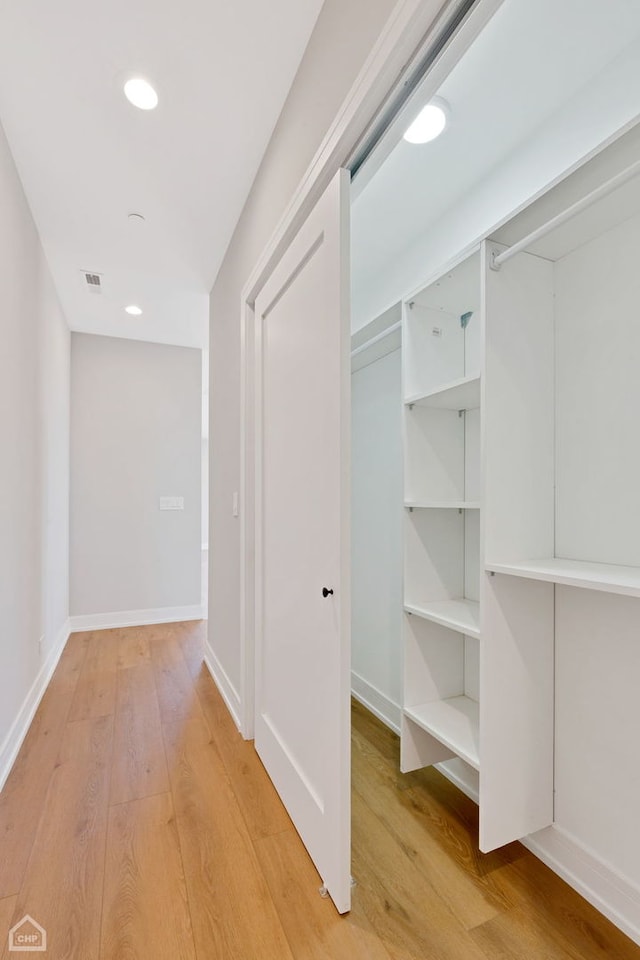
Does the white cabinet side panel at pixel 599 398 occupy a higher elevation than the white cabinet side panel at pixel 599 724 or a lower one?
higher

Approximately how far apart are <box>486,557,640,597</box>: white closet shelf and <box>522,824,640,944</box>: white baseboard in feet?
2.76

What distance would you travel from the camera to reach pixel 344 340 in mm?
1260

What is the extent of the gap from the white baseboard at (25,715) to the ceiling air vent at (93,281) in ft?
8.64

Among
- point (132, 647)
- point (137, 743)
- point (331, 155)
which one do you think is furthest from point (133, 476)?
point (331, 155)

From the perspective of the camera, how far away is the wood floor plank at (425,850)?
1.28m

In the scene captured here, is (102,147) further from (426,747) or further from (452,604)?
(426,747)

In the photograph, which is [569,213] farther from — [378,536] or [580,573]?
[378,536]

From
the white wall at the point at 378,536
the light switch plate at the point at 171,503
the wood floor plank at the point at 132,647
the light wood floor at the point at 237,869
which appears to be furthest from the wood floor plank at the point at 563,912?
the light switch plate at the point at 171,503

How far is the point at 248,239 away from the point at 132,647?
314 cm

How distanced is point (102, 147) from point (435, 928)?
121 inches

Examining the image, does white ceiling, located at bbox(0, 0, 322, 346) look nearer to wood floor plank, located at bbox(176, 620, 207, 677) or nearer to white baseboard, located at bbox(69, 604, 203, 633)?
wood floor plank, located at bbox(176, 620, 207, 677)

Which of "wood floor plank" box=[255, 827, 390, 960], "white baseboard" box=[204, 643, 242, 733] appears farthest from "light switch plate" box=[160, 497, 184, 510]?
"wood floor plank" box=[255, 827, 390, 960]

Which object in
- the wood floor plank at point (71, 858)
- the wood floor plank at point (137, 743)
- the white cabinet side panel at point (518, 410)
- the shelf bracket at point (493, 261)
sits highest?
the shelf bracket at point (493, 261)

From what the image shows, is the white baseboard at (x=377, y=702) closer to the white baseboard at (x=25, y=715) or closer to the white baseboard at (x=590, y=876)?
the white baseboard at (x=590, y=876)
